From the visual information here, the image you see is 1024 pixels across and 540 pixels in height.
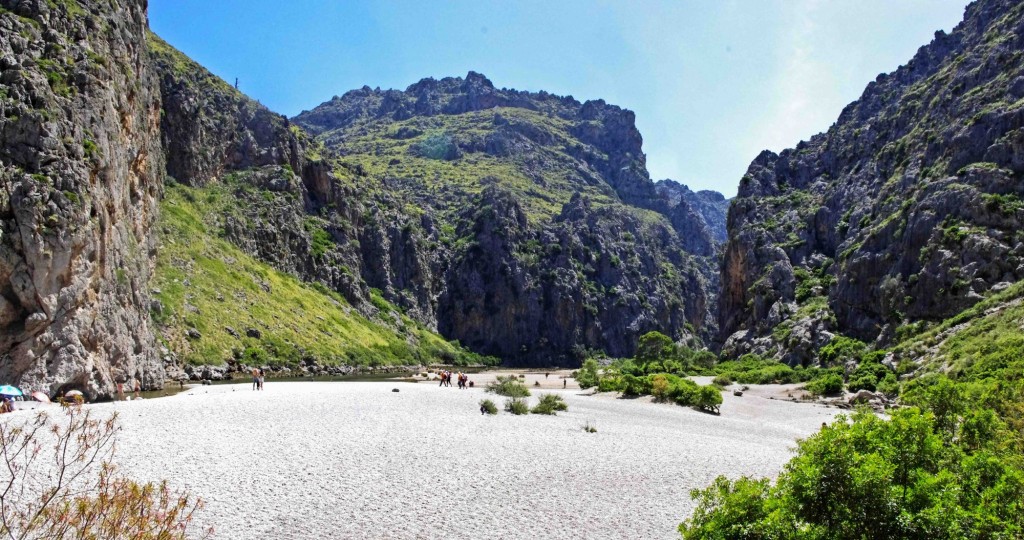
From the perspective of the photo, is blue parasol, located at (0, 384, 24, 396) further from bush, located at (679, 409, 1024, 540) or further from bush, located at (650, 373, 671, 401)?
bush, located at (650, 373, 671, 401)

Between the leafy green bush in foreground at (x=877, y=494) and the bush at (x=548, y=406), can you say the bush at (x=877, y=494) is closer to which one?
the leafy green bush in foreground at (x=877, y=494)

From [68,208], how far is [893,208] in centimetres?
9414

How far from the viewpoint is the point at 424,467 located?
17547 mm

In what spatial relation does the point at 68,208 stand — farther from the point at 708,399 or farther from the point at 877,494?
the point at 877,494

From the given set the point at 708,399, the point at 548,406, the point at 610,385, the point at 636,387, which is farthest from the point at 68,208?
the point at 708,399

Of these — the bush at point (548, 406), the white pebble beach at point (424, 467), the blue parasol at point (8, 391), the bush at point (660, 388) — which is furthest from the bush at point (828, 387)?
the blue parasol at point (8, 391)

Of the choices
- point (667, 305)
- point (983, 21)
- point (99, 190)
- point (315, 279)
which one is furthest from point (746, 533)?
point (667, 305)

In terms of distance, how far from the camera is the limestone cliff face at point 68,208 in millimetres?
33031

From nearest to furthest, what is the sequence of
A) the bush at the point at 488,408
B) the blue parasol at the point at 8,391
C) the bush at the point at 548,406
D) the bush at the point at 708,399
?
the blue parasol at the point at 8,391, the bush at the point at 488,408, the bush at the point at 548,406, the bush at the point at 708,399

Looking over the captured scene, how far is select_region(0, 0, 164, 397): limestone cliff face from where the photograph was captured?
1300 inches

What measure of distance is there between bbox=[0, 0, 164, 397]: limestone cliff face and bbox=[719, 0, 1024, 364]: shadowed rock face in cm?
7746

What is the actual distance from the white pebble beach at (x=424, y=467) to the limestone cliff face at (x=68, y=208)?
1202cm

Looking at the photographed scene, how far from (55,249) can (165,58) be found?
311ft

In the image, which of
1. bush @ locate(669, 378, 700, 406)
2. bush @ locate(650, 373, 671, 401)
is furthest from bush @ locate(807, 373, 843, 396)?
bush @ locate(650, 373, 671, 401)
